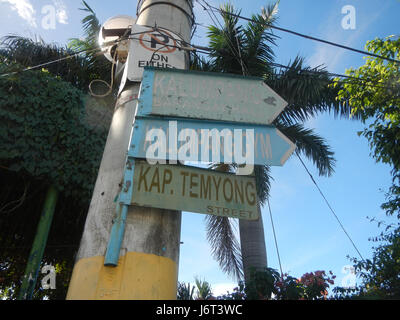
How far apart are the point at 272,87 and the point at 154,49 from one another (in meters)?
6.55

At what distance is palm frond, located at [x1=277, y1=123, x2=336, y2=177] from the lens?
935 cm

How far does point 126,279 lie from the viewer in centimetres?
194

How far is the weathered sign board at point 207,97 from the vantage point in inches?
99.0

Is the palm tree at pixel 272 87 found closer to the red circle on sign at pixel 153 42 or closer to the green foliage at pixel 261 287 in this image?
the green foliage at pixel 261 287

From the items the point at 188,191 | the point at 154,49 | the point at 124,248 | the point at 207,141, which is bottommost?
the point at 124,248

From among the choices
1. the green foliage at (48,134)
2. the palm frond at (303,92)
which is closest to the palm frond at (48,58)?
the green foliage at (48,134)

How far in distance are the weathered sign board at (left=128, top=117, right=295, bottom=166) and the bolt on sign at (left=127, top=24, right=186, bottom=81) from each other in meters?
0.82

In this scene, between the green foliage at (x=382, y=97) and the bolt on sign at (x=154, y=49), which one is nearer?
the bolt on sign at (x=154, y=49)

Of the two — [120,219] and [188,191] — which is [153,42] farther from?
[120,219]

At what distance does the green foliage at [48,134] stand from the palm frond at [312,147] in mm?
5393

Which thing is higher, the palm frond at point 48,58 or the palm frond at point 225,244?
the palm frond at point 48,58

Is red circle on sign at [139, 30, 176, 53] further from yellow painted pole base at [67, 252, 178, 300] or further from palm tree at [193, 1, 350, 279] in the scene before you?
palm tree at [193, 1, 350, 279]

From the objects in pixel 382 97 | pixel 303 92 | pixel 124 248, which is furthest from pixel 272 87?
pixel 124 248

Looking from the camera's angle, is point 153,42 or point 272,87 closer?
point 153,42
